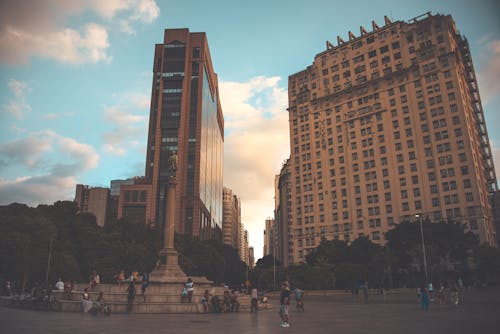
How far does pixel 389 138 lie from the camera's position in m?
91.9

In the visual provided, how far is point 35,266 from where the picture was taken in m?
43.0

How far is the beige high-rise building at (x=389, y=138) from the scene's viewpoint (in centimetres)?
8188

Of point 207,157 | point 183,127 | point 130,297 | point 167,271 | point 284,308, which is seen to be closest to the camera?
point 284,308

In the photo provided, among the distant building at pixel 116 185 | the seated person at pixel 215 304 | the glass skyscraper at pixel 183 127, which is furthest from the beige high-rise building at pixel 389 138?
the distant building at pixel 116 185

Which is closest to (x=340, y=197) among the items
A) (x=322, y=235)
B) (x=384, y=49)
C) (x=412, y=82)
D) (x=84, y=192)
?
(x=322, y=235)

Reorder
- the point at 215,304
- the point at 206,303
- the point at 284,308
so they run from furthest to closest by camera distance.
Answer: the point at 215,304 < the point at 206,303 < the point at 284,308

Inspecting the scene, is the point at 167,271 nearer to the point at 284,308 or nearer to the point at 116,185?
the point at 284,308

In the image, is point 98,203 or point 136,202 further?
point 98,203

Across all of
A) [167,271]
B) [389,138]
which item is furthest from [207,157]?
[167,271]

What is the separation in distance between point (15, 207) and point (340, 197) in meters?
73.0

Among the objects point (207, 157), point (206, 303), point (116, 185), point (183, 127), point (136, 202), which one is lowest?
point (206, 303)

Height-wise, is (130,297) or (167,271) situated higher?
(167,271)

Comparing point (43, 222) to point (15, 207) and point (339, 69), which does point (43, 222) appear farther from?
point (339, 69)

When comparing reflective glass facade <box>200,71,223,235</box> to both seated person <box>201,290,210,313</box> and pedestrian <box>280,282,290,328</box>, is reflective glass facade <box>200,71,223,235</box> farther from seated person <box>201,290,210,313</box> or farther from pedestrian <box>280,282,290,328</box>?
pedestrian <box>280,282,290,328</box>
